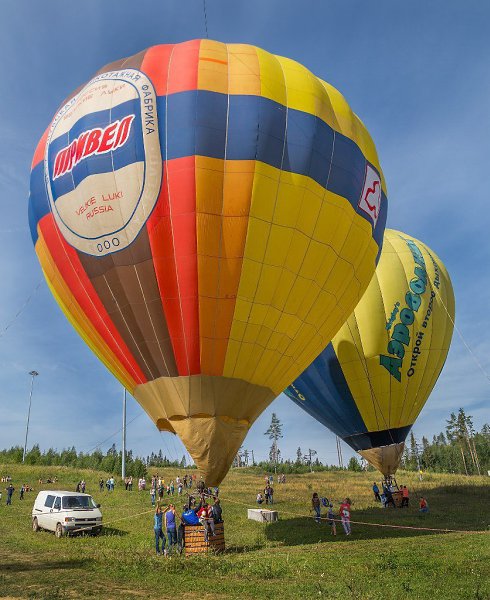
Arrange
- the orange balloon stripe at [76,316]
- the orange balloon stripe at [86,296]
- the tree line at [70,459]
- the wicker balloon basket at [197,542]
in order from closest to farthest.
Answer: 1. the wicker balloon basket at [197,542]
2. the orange balloon stripe at [86,296]
3. the orange balloon stripe at [76,316]
4. the tree line at [70,459]

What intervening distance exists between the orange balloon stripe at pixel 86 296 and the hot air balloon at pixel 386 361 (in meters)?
12.6

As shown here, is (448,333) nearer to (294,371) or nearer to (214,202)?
(294,371)

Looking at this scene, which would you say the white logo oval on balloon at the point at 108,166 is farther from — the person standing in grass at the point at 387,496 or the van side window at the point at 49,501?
the person standing in grass at the point at 387,496

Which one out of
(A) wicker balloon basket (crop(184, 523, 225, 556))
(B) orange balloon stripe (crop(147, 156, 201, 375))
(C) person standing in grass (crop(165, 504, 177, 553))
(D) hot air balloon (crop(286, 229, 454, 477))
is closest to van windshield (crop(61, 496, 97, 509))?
(C) person standing in grass (crop(165, 504, 177, 553))

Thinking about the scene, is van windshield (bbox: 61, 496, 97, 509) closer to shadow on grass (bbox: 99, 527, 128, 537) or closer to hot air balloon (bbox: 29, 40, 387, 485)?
shadow on grass (bbox: 99, 527, 128, 537)

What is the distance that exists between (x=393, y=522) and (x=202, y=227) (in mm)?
13631

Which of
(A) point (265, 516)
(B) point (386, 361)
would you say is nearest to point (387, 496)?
(B) point (386, 361)

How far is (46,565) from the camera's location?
446 inches

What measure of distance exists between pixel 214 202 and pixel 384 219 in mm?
6563

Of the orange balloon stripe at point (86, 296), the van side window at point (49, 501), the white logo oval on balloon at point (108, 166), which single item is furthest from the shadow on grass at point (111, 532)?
the white logo oval on balloon at point (108, 166)

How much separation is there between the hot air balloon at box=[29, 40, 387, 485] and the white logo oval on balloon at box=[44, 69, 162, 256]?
0.03m

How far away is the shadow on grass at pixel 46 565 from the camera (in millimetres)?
10830

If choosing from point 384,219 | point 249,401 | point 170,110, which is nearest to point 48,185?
point 170,110

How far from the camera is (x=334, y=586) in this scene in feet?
28.9
